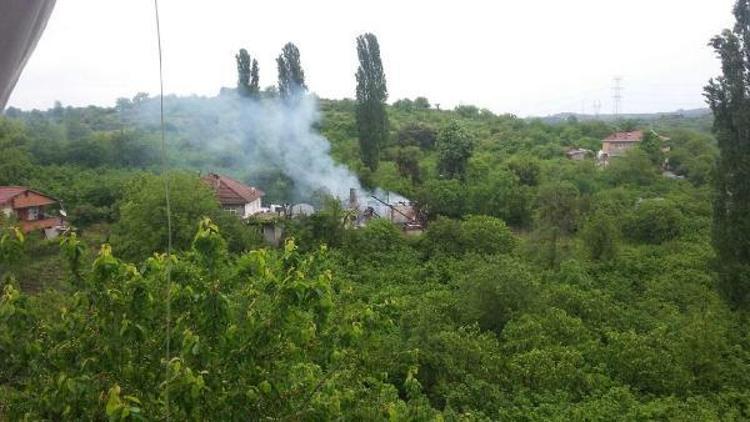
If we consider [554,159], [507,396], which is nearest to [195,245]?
[507,396]

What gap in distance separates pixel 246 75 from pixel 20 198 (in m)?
9.81

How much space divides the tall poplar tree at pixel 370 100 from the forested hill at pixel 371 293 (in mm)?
817

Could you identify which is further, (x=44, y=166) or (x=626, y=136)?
(x=626, y=136)

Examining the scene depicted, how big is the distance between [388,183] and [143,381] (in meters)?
16.7

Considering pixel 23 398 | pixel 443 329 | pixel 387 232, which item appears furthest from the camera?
pixel 387 232

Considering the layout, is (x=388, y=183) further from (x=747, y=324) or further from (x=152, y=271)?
(x=152, y=271)

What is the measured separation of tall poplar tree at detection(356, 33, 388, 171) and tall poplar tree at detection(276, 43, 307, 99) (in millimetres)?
3324

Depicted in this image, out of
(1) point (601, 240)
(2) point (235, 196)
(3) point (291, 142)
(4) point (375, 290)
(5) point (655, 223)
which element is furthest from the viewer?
(3) point (291, 142)

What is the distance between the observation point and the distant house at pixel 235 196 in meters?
15.2

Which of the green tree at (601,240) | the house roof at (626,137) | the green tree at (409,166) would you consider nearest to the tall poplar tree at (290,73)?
the green tree at (409,166)

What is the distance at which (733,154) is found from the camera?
904 cm

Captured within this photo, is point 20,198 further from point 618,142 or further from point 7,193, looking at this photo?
point 618,142

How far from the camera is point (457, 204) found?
15.7 metres

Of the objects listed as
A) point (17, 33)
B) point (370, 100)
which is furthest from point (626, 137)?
point (17, 33)
